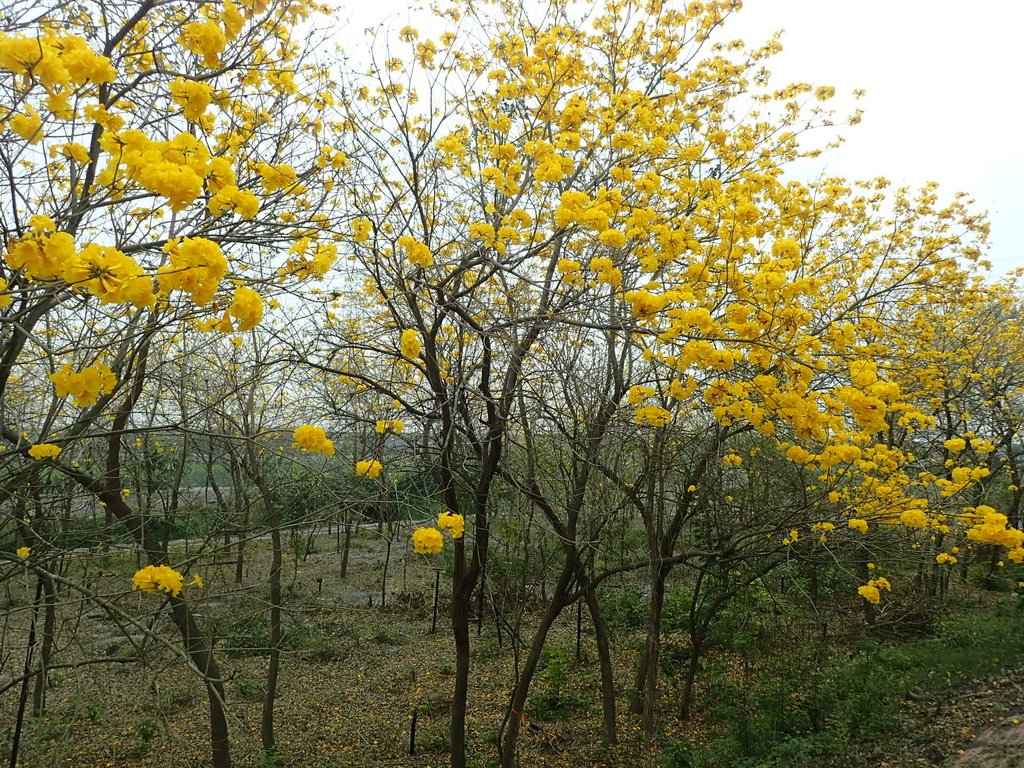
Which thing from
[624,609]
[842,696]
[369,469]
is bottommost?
[624,609]

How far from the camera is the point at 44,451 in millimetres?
2453

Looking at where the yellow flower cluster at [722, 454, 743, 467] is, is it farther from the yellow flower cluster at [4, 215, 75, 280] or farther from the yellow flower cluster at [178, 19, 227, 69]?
the yellow flower cluster at [4, 215, 75, 280]

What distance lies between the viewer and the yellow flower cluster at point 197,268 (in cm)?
150

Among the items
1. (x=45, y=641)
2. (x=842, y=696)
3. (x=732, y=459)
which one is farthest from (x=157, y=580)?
(x=842, y=696)

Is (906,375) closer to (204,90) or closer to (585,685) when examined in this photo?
(585,685)

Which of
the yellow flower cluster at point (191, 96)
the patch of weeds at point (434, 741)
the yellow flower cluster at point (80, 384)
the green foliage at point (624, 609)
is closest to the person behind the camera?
the yellow flower cluster at point (80, 384)

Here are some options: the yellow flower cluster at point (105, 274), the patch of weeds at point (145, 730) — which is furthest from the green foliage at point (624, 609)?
the yellow flower cluster at point (105, 274)

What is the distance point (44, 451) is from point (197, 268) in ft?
5.04

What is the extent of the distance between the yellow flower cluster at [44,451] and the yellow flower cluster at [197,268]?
4.45ft

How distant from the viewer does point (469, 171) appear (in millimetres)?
4781

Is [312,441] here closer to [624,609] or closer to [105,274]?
[105,274]

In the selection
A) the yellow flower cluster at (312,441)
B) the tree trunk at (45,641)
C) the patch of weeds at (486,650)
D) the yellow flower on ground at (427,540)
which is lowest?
the patch of weeds at (486,650)

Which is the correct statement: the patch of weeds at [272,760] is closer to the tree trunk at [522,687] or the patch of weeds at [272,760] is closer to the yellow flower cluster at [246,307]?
the tree trunk at [522,687]

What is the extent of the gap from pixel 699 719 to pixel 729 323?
5836mm
